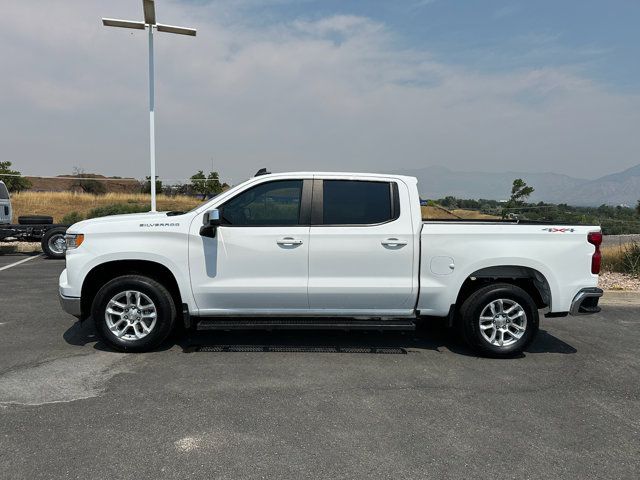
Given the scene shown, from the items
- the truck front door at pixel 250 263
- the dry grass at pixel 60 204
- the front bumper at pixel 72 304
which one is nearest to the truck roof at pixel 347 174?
the truck front door at pixel 250 263

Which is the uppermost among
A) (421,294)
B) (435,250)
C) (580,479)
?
(435,250)

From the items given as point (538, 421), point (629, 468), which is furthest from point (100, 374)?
point (629, 468)

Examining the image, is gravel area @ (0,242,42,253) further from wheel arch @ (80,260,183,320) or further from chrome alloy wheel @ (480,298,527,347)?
chrome alloy wheel @ (480,298,527,347)

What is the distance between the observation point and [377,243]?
4.91 m

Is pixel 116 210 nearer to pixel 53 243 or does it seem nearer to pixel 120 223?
pixel 53 243

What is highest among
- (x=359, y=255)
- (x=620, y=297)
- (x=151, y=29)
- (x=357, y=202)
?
(x=151, y=29)

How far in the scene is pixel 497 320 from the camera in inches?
200

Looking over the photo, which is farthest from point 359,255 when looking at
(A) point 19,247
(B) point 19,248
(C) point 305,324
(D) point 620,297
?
(A) point 19,247

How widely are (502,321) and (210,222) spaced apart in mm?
3211

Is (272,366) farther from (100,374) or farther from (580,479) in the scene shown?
(580,479)

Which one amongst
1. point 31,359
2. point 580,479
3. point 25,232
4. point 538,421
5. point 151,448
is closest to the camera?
point 580,479

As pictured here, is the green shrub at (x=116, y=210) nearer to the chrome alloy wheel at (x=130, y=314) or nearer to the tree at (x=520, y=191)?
the tree at (x=520, y=191)

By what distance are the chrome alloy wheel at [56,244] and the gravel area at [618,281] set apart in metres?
12.8

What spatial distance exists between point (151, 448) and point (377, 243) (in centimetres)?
278
